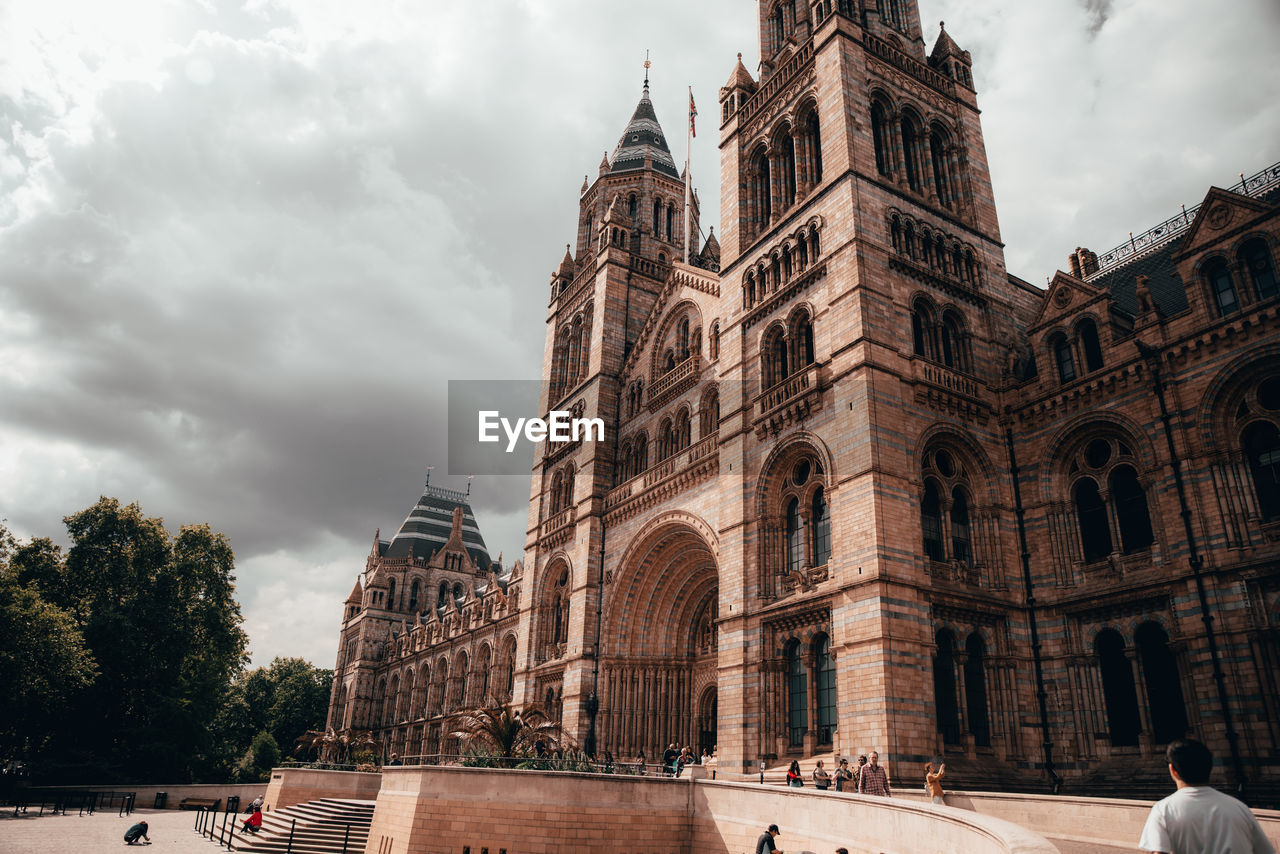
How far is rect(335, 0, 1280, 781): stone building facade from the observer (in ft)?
66.6

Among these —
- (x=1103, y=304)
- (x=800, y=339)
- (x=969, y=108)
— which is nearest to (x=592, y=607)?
(x=800, y=339)

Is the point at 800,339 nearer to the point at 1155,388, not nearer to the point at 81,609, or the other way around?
the point at 1155,388

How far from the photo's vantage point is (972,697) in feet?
73.0

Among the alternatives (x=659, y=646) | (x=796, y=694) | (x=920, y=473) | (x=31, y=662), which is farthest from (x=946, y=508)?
(x=31, y=662)

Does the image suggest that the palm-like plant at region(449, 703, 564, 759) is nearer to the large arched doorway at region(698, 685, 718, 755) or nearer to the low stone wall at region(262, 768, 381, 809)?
the large arched doorway at region(698, 685, 718, 755)

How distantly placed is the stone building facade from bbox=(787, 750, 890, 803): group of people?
865 mm

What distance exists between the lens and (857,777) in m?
19.5

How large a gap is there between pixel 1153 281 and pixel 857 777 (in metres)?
18.6

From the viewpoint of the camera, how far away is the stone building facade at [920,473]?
20312 mm

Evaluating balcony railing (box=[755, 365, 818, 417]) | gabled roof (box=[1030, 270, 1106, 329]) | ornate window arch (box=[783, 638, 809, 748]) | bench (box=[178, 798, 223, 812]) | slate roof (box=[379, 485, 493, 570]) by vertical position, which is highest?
slate roof (box=[379, 485, 493, 570])

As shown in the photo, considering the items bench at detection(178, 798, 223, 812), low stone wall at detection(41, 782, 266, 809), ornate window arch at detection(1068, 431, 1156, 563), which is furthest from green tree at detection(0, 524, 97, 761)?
ornate window arch at detection(1068, 431, 1156, 563)

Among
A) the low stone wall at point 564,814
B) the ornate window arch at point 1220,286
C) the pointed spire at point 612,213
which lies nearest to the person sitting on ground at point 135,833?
the low stone wall at point 564,814

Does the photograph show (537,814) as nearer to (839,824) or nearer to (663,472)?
(839,824)

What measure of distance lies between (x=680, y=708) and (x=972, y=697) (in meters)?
12.8
